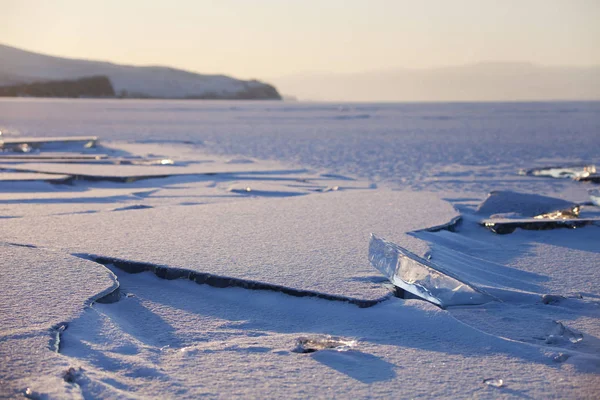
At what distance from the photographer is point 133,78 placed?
8238 cm

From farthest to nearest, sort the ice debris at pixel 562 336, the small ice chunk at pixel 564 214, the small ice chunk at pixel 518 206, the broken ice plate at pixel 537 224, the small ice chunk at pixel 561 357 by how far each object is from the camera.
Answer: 1. the small ice chunk at pixel 518 206
2. the small ice chunk at pixel 564 214
3. the broken ice plate at pixel 537 224
4. the ice debris at pixel 562 336
5. the small ice chunk at pixel 561 357

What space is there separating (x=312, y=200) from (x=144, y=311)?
2281 millimetres

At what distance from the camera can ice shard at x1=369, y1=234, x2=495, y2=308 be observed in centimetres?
223

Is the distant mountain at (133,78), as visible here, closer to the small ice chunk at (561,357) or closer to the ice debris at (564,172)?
the ice debris at (564,172)

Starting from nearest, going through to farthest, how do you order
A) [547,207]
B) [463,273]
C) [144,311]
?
1. [144,311]
2. [463,273]
3. [547,207]

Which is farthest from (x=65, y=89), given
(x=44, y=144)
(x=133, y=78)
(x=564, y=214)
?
(x=564, y=214)

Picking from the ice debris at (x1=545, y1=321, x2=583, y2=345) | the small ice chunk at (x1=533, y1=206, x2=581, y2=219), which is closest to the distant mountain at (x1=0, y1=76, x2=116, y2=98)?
the small ice chunk at (x1=533, y1=206, x2=581, y2=219)

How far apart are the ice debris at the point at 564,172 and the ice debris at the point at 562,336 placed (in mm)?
4796

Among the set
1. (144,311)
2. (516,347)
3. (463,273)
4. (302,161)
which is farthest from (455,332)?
(302,161)

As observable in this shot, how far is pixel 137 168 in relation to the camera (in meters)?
6.22

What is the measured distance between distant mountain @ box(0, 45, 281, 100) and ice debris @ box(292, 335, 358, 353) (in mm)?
65759

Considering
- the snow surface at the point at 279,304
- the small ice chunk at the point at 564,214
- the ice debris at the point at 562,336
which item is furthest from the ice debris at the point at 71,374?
the small ice chunk at the point at 564,214

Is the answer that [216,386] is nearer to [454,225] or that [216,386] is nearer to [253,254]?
[253,254]

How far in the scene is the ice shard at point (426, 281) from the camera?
2.23m
